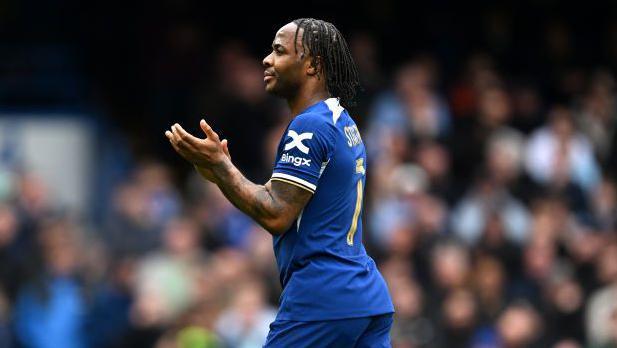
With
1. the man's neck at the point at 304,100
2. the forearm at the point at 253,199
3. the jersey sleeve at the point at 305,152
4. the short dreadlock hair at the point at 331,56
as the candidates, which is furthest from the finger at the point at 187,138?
the short dreadlock hair at the point at 331,56

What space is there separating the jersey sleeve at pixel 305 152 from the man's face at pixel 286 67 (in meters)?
0.20

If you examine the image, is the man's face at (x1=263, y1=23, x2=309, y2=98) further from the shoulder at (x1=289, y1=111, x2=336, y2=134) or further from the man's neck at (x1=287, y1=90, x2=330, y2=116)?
the shoulder at (x1=289, y1=111, x2=336, y2=134)

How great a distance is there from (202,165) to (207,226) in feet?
21.0

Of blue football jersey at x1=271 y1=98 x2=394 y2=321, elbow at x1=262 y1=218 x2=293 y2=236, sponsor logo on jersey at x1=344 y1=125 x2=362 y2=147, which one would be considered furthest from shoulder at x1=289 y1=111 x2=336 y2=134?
elbow at x1=262 y1=218 x2=293 y2=236

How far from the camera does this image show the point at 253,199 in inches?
217

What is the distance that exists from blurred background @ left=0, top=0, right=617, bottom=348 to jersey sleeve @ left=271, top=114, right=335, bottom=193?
4.89 metres

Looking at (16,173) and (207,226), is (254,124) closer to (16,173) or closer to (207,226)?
(207,226)

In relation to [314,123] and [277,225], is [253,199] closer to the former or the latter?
[277,225]

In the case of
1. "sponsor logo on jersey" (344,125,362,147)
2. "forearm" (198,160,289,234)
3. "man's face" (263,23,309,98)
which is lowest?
"forearm" (198,160,289,234)

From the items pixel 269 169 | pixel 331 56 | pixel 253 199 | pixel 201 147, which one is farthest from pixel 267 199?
pixel 269 169

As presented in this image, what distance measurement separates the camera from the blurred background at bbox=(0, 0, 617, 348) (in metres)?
10.9

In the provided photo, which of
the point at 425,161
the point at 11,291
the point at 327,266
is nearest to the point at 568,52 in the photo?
the point at 425,161

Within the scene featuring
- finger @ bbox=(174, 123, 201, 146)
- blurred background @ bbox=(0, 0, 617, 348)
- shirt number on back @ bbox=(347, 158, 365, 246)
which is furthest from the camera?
blurred background @ bbox=(0, 0, 617, 348)

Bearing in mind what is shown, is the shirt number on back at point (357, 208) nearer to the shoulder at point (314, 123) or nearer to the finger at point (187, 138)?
the shoulder at point (314, 123)
